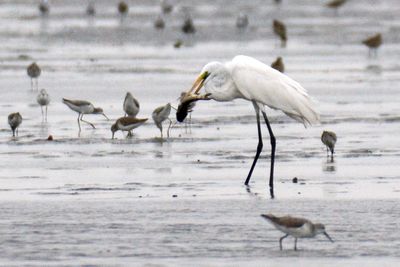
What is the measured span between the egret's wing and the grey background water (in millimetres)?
674

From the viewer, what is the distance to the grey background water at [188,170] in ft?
34.9

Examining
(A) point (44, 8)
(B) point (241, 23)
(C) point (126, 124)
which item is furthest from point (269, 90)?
(A) point (44, 8)

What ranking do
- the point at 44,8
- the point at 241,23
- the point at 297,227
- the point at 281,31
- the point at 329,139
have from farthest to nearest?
the point at 44,8
the point at 241,23
the point at 281,31
the point at 329,139
the point at 297,227

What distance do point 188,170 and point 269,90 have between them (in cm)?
125

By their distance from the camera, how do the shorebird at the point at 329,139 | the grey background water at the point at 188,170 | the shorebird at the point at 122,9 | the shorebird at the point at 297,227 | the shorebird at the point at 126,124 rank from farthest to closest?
the shorebird at the point at 122,9 → the shorebird at the point at 126,124 → the shorebird at the point at 329,139 → the grey background water at the point at 188,170 → the shorebird at the point at 297,227

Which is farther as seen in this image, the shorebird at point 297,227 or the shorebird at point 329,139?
the shorebird at point 329,139

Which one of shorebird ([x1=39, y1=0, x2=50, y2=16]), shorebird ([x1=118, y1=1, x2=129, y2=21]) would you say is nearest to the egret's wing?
shorebird ([x1=118, y1=1, x2=129, y2=21])

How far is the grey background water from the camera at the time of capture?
10625 mm

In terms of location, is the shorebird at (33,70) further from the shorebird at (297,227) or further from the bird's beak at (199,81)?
the shorebird at (297,227)

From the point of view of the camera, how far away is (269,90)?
1406cm

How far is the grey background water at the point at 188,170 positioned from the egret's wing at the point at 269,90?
0.67 metres

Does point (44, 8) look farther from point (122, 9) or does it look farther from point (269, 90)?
point (269, 90)

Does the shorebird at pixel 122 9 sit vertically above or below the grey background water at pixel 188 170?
above

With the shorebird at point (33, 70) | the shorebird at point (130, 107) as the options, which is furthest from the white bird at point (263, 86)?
the shorebird at point (33, 70)
